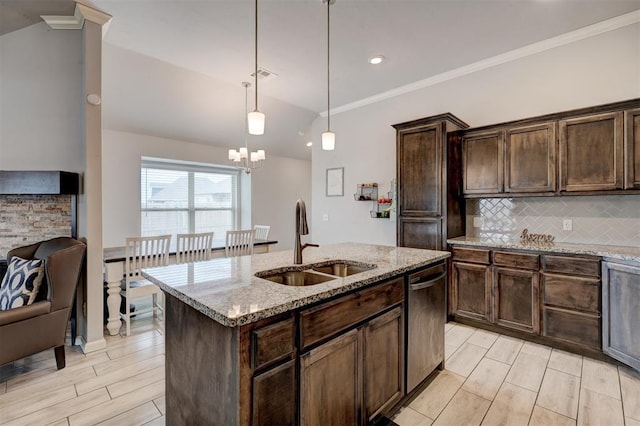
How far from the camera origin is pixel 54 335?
2.37 meters

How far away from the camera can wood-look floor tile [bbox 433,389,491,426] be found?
1.82m

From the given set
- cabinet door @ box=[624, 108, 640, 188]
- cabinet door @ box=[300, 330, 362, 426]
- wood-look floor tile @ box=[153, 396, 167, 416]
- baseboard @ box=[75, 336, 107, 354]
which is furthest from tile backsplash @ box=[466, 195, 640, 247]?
baseboard @ box=[75, 336, 107, 354]

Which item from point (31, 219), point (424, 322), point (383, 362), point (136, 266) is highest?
point (31, 219)

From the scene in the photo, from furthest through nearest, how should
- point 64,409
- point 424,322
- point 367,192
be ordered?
point 367,192
point 424,322
point 64,409

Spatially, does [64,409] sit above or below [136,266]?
below

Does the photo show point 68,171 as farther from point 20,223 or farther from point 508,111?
point 508,111

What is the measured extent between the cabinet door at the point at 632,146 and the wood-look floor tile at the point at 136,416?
3887 mm

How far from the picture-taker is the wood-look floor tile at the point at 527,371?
220cm

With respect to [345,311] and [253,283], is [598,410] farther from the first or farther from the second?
[253,283]

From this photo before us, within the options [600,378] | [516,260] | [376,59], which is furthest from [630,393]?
[376,59]

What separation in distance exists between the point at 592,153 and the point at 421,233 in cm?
165

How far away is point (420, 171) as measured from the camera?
344cm

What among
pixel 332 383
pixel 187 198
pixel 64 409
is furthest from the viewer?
pixel 187 198

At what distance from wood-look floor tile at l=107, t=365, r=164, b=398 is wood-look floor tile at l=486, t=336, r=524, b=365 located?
2731 mm
